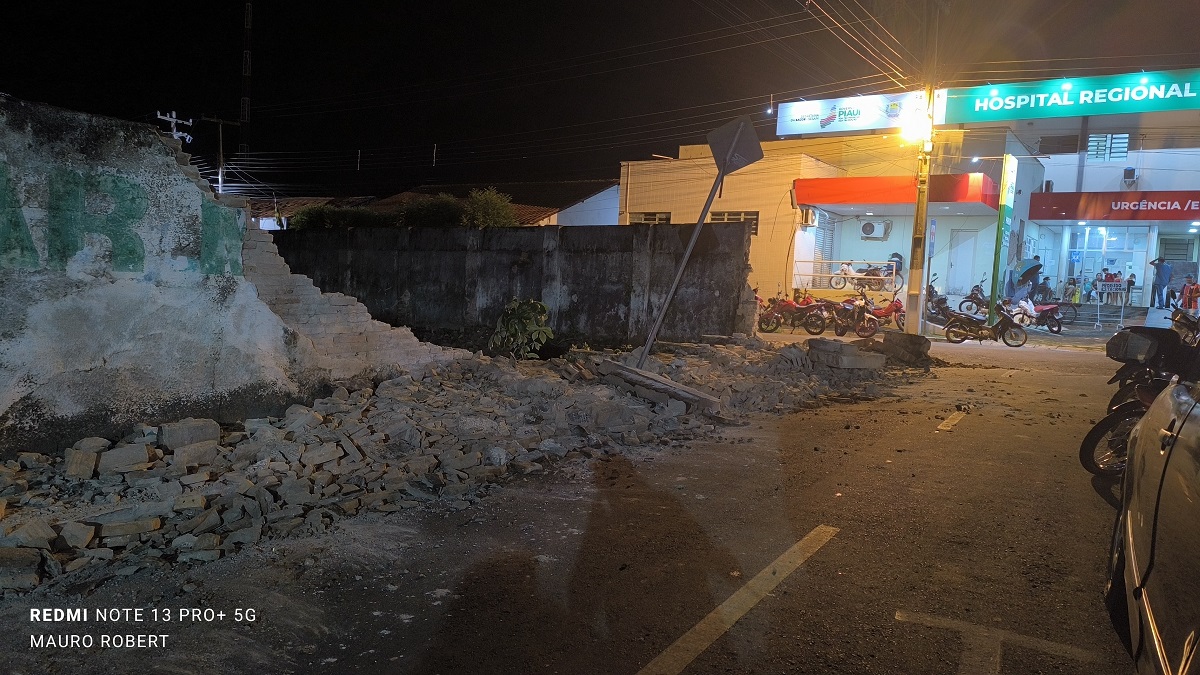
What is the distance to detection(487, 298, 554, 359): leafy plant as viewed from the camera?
1144cm

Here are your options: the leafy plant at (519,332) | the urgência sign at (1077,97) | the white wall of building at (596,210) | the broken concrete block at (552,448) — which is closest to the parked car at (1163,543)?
the broken concrete block at (552,448)

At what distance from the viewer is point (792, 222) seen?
81.3 feet

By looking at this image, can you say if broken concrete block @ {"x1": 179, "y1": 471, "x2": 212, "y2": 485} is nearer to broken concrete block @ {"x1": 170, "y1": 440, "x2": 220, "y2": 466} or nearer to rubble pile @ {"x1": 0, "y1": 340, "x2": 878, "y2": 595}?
rubble pile @ {"x1": 0, "y1": 340, "x2": 878, "y2": 595}

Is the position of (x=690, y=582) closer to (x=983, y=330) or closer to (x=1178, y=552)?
(x=1178, y=552)

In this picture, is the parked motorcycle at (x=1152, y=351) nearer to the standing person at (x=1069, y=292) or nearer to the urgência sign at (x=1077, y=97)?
the urgência sign at (x=1077, y=97)

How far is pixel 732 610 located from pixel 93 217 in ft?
16.8

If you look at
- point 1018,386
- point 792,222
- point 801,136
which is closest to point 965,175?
point 792,222

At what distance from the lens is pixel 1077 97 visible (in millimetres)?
25125

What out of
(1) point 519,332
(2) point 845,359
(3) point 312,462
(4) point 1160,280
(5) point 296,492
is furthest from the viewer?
(4) point 1160,280

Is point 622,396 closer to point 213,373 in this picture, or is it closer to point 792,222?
point 213,373

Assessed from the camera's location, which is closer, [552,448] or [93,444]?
[93,444]

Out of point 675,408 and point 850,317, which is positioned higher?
point 850,317

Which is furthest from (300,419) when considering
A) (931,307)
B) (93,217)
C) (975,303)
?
(975,303)

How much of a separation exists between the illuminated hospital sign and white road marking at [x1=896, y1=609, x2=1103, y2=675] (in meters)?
26.2
